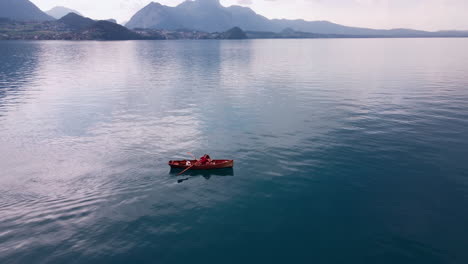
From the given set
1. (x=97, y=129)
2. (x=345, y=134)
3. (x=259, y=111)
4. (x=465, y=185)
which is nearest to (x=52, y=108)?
(x=97, y=129)

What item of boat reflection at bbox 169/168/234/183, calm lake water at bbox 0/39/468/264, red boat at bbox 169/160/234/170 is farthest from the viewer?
red boat at bbox 169/160/234/170

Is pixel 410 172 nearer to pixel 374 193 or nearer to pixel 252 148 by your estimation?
pixel 374 193

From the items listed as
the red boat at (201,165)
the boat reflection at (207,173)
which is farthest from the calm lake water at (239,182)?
the red boat at (201,165)

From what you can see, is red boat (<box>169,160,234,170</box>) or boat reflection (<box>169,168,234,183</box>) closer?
boat reflection (<box>169,168,234,183</box>)

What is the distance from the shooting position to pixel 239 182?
34.4 m

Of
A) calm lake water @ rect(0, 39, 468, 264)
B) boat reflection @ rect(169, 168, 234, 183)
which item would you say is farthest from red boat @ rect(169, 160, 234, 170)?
calm lake water @ rect(0, 39, 468, 264)

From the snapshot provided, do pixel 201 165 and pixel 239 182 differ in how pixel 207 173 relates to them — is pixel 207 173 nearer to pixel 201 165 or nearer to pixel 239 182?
pixel 201 165

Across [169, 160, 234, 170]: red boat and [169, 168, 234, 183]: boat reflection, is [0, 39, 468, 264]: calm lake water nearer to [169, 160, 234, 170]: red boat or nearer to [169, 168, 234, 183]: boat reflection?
[169, 168, 234, 183]: boat reflection

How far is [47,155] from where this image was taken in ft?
135

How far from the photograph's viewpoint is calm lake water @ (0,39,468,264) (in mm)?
24047

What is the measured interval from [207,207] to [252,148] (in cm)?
1562

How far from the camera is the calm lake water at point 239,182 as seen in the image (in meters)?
24.0

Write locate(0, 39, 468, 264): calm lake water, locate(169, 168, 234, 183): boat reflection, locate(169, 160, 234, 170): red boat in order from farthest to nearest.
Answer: locate(169, 160, 234, 170): red boat, locate(169, 168, 234, 183): boat reflection, locate(0, 39, 468, 264): calm lake water

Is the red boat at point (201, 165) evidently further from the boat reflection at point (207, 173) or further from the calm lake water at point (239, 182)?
the calm lake water at point (239, 182)
